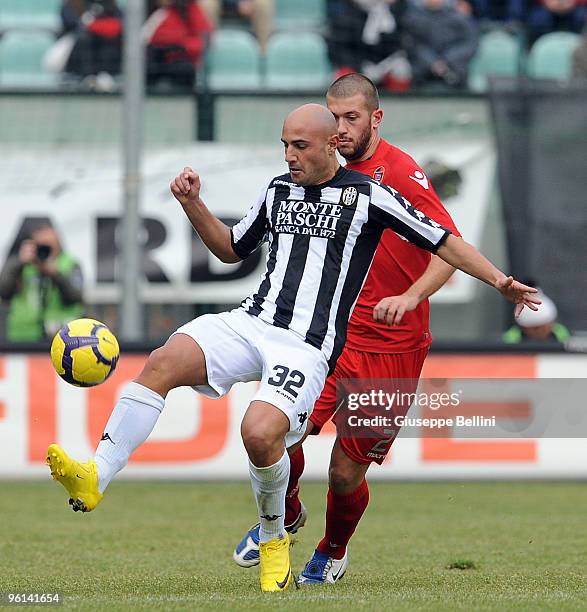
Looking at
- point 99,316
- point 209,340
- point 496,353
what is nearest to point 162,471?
point 99,316

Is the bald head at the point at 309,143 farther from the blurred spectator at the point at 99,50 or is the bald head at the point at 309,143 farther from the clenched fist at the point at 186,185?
the blurred spectator at the point at 99,50

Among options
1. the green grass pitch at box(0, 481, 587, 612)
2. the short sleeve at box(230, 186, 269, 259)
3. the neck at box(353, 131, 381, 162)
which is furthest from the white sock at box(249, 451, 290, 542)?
the neck at box(353, 131, 381, 162)

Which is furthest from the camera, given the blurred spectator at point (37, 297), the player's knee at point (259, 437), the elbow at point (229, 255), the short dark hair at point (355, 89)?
the blurred spectator at point (37, 297)

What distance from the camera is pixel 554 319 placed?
40.2 ft

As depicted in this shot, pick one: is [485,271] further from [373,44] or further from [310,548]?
[373,44]

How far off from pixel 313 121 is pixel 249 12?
8.99 metres

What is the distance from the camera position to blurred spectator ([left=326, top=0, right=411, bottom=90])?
13.4m

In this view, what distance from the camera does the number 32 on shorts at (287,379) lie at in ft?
19.0

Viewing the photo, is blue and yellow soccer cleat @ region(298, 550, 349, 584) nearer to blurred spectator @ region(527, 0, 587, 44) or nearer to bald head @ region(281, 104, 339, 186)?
bald head @ region(281, 104, 339, 186)

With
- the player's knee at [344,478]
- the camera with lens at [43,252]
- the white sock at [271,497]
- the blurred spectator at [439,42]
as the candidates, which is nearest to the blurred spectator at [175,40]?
the camera with lens at [43,252]

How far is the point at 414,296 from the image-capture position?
20.4 feet

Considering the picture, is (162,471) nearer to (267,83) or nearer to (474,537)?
(474,537)

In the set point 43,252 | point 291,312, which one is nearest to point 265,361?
point 291,312

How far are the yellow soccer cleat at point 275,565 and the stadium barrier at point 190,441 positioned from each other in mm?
5235
